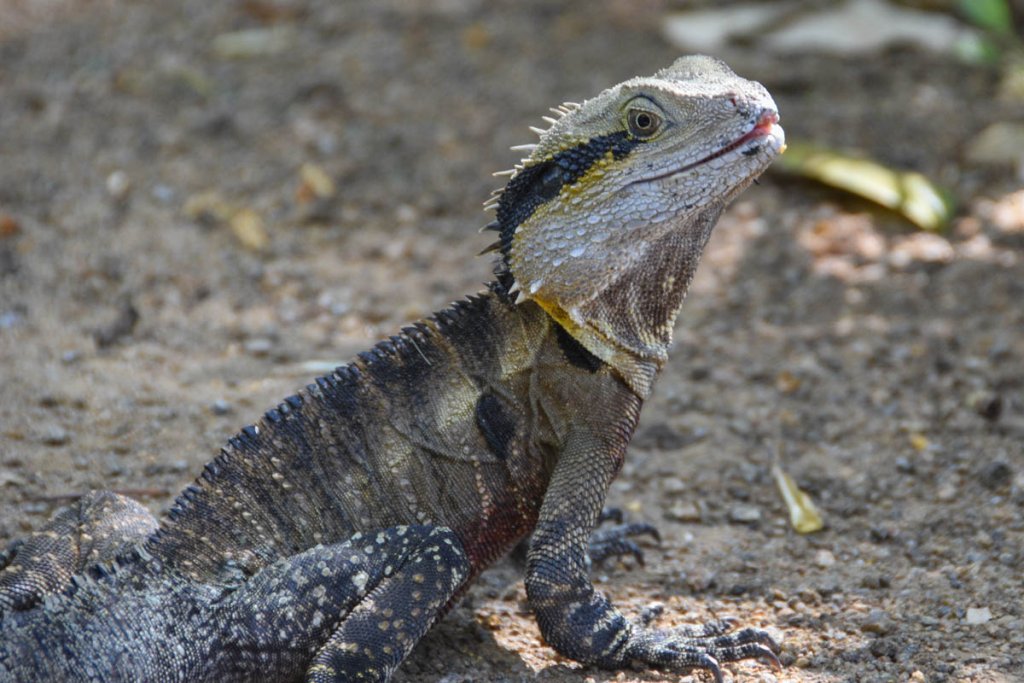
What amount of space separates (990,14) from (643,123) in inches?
274

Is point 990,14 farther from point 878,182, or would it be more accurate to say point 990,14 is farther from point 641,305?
point 641,305

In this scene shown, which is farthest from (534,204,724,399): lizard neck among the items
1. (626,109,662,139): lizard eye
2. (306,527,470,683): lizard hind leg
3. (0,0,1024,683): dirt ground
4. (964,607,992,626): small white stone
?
(964,607,992,626): small white stone

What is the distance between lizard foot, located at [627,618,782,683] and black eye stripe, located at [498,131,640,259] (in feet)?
5.85

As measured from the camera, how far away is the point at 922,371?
7348 millimetres

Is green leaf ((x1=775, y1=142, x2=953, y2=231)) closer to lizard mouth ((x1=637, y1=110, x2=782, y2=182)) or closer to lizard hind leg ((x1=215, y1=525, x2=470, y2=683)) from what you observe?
lizard mouth ((x1=637, y1=110, x2=782, y2=182))

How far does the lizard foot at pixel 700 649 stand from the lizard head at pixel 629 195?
1.11 m

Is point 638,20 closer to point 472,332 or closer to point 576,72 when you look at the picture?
Result: point 576,72

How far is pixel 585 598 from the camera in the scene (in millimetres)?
4762

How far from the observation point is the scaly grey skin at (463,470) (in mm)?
4418

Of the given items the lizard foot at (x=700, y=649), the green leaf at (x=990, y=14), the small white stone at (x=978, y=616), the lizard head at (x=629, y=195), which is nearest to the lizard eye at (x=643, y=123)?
the lizard head at (x=629, y=195)

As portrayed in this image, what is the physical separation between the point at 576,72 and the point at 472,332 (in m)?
6.26

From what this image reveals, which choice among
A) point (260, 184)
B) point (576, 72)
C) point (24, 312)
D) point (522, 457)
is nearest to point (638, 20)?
point (576, 72)

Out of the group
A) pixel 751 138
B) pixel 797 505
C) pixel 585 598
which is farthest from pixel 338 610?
pixel 797 505

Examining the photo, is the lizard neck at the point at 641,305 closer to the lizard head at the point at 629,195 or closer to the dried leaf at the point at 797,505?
the lizard head at the point at 629,195
